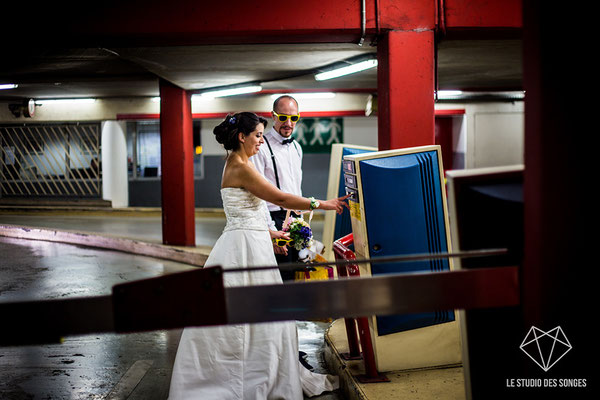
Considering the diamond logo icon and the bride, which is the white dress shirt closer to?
the bride

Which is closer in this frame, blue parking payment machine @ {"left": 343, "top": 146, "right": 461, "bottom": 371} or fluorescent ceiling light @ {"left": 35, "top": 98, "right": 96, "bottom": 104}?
blue parking payment machine @ {"left": 343, "top": 146, "right": 461, "bottom": 371}

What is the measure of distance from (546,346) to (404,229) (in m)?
1.78

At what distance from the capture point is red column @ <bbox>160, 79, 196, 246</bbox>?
909 centimetres

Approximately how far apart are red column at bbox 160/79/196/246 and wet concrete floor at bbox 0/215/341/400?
0.66m

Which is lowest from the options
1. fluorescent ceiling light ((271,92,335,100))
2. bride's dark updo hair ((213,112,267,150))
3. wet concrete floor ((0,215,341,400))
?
wet concrete floor ((0,215,341,400))

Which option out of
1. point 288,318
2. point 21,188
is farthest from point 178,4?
point 21,188

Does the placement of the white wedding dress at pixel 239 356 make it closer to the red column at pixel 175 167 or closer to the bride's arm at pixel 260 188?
the bride's arm at pixel 260 188

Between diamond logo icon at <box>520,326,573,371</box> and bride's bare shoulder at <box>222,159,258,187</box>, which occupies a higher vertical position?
bride's bare shoulder at <box>222,159,258,187</box>

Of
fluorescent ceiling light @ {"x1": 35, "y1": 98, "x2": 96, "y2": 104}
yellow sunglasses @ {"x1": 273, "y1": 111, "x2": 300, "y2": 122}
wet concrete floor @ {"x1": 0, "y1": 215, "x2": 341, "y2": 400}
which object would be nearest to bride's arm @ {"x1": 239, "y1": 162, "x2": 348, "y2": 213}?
yellow sunglasses @ {"x1": 273, "y1": 111, "x2": 300, "y2": 122}

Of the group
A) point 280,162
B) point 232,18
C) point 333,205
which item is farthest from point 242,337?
point 232,18

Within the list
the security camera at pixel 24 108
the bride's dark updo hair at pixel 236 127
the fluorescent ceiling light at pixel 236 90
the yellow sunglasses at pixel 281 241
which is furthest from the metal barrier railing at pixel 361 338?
the security camera at pixel 24 108

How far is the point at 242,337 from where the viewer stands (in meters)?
3.34

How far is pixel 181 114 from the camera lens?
9.13 metres

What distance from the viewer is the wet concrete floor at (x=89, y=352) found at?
385 centimetres
